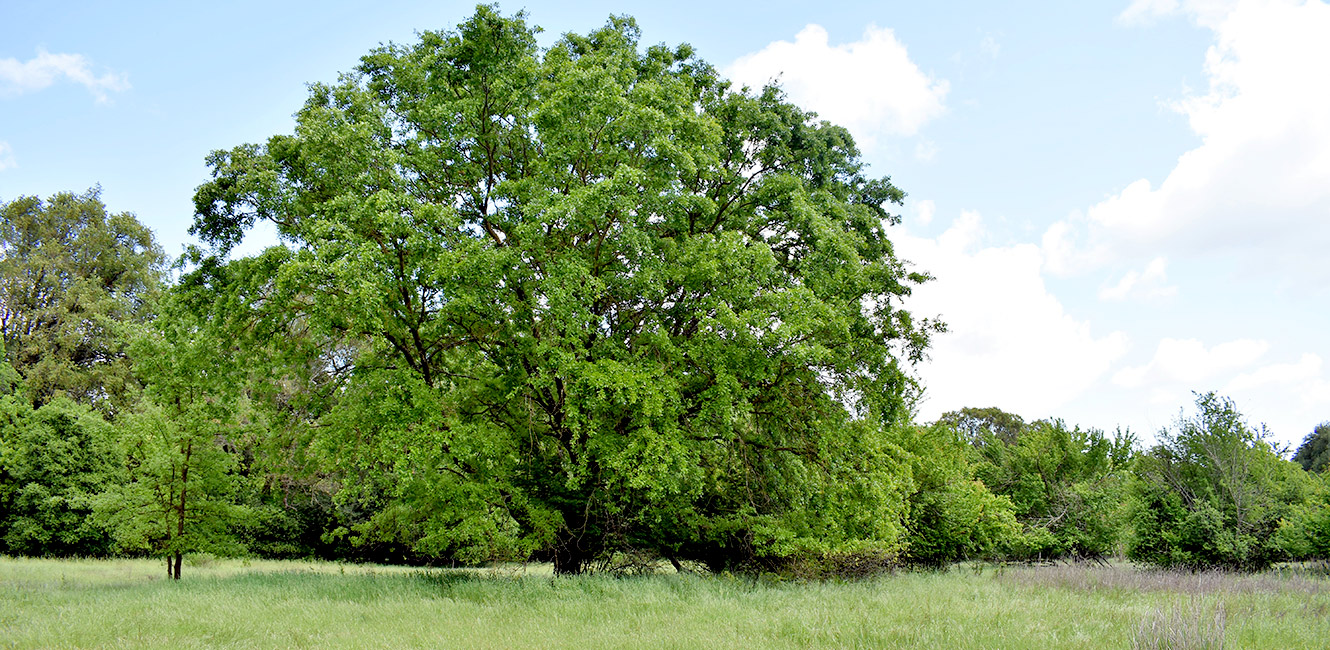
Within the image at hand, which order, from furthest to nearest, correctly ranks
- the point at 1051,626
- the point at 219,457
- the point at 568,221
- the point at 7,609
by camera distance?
the point at 219,457, the point at 568,221, the point at 7,609, the point at 1051,626

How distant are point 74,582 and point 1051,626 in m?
20.9

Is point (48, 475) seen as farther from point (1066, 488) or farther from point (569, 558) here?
point (1066, 488)

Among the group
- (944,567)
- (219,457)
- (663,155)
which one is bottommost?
(944,567)

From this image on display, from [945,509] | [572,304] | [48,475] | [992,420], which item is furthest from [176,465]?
[992,420]

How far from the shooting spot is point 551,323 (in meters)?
13.8

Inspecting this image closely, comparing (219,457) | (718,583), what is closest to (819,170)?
(718,583)

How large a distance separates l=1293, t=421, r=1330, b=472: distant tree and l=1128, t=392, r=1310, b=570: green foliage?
42292mm

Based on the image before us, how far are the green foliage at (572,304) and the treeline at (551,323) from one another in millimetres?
71

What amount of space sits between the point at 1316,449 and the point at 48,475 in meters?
79.3

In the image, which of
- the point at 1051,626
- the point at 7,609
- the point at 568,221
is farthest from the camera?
the point at 568,221

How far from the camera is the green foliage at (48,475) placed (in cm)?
2762

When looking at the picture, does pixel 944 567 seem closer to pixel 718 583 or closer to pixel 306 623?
pixel 718 583

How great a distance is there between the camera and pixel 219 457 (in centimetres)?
1684

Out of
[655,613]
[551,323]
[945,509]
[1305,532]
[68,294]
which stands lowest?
[1305,532]
